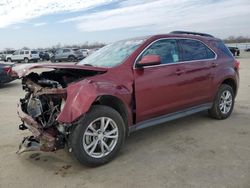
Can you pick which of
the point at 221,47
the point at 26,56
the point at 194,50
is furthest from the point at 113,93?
the point at 26,56

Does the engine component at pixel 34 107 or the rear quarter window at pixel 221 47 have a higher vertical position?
the rear quarter window at pixel 221 47

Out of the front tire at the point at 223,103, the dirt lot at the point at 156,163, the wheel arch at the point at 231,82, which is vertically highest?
the wheel arch at the point at 231,82

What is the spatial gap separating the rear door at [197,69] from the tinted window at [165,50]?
172 mm

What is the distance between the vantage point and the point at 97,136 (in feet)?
14.0

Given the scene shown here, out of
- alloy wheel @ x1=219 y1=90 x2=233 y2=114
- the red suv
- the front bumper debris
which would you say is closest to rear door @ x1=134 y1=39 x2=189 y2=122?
the red suv

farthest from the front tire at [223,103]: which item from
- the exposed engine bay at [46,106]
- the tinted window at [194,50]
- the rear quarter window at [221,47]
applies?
the exposed engine bay at [46,106]

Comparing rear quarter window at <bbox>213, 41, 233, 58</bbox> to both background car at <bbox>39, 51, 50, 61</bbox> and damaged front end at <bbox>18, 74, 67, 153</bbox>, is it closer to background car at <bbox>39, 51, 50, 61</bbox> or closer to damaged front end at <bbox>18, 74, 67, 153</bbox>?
damaged front end at <bbox>18, 74, 67, 153</bbox>

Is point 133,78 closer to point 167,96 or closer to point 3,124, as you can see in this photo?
point 167,96

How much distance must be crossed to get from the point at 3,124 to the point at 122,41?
125 inches

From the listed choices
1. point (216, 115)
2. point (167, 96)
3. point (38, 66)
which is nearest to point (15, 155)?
point (38, 66)

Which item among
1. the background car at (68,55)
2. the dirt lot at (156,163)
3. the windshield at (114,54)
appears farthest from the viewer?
the background car at (68,55)

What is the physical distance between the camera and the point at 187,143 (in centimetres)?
512

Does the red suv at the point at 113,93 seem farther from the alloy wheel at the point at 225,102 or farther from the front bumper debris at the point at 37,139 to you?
the alloy wheel at the point at 225,102

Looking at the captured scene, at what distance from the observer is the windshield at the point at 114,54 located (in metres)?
4.93
